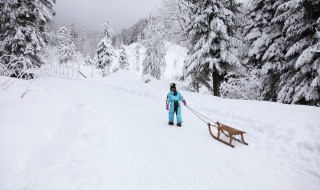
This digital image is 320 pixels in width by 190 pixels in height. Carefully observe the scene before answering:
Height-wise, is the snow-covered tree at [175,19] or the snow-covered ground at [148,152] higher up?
the snow-covered tree at [175,19]

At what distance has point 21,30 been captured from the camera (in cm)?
1745

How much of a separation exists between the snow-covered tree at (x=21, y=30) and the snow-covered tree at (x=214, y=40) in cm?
1284

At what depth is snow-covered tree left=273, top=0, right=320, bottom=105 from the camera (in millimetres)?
9367

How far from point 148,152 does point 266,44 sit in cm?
1168

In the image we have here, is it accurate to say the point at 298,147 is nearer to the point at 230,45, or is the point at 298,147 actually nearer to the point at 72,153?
the point at 72,153

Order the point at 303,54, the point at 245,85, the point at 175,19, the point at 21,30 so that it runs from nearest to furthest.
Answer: the point at 303,54
the point at 245,85
the point at 21,30
the point at 175,19

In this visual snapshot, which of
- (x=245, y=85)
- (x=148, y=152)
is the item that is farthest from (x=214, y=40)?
(x=148, y=152)

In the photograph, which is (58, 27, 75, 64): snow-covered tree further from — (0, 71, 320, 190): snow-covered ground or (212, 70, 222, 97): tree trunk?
(0, 71, 320, 190): snow-covered ground

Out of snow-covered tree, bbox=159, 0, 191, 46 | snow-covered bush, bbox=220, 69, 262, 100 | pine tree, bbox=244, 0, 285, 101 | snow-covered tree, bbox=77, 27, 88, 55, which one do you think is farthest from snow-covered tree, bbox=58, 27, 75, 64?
pine tree, bbox=244, 0, 285, 101

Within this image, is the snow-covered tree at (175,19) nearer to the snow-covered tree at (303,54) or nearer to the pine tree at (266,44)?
the pine tree at (266,44)

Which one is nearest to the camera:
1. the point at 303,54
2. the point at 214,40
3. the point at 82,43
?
the point at 303,54

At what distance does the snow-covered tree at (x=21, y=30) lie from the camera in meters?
16.7

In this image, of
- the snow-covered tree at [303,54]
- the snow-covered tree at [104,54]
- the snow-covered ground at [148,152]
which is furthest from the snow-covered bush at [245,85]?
the snow-covered tree at [104,54]

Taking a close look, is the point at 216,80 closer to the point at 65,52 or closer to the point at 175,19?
the point at 175,19
